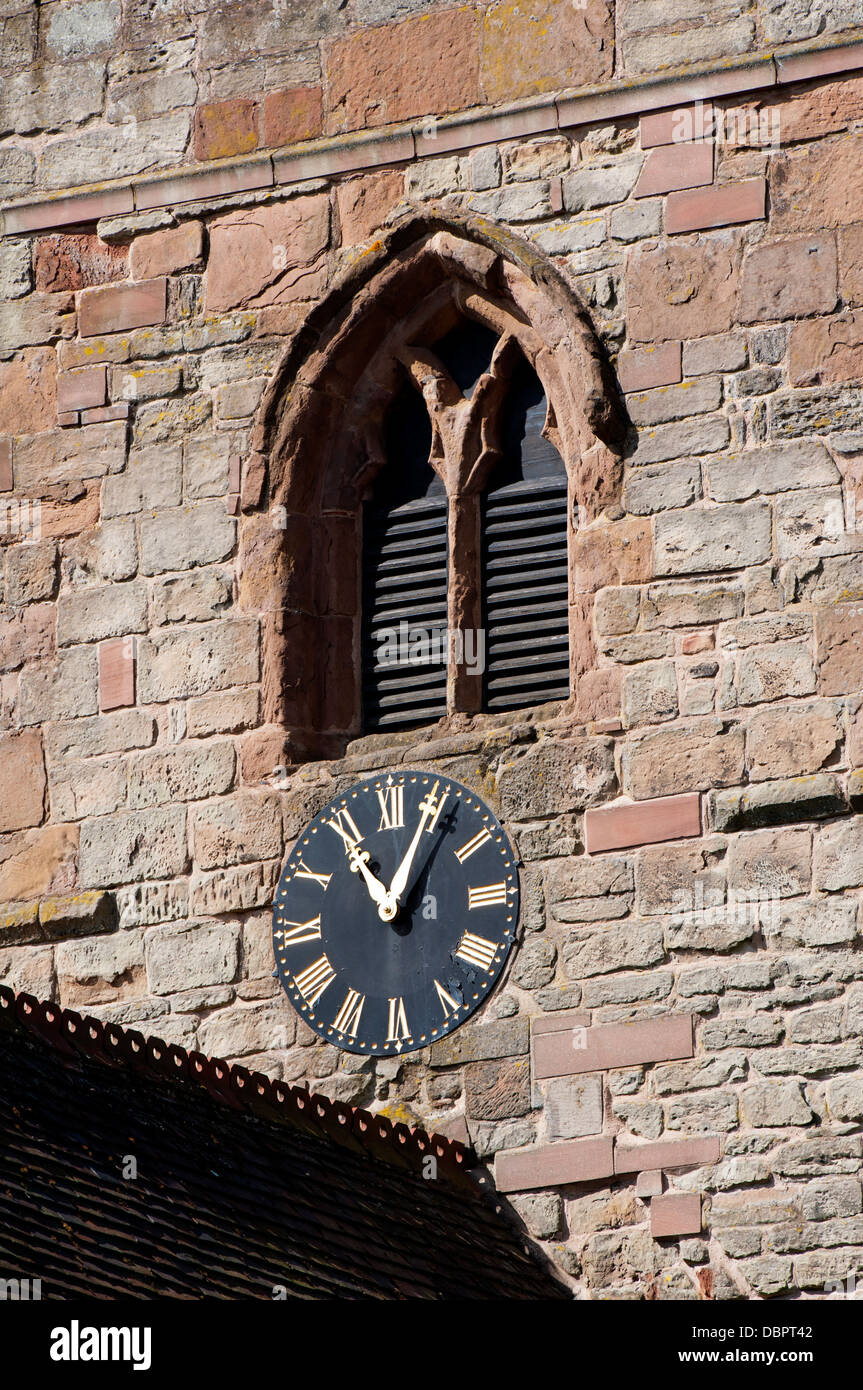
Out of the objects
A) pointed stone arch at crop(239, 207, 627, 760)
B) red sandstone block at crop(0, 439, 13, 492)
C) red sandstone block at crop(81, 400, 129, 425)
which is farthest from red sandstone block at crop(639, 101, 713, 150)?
red sandstone block at crop(0, 439, 13, 492)

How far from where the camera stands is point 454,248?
632 inches

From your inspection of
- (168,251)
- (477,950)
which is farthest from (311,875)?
(168,251)

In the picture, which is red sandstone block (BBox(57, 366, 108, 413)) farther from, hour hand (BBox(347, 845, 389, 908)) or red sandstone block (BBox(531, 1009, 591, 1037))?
red sandstone block (BBox(531, 1009, 591, 1037))

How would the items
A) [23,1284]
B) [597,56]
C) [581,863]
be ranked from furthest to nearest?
1. [597,56]
2. [581,863]
3. [23,1284]

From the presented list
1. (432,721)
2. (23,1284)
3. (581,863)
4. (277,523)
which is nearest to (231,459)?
(277,523)

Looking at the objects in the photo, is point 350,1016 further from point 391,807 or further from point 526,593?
point 526,593

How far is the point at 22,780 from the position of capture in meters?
16.2

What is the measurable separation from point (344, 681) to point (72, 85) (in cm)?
300

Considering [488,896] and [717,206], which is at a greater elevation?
[717,206]

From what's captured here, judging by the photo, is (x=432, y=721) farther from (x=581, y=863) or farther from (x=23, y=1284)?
(x=23, y=1284)

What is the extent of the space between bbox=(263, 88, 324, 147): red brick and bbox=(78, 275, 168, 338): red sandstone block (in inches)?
29.8

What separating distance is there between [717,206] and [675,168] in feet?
0.88

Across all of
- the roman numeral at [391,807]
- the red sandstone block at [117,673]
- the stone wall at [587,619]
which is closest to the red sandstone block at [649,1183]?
the stone wall at [587,619]

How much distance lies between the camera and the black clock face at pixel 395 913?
15.1 m
